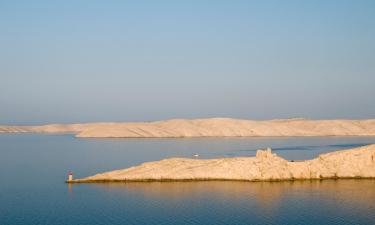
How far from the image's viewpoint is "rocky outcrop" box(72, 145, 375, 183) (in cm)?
5175

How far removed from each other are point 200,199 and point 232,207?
155 inches

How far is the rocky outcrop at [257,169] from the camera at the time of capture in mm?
51750

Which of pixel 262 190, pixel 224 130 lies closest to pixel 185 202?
pixel 262 190

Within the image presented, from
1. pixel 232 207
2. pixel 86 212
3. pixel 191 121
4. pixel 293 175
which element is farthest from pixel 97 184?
pixel 191 121

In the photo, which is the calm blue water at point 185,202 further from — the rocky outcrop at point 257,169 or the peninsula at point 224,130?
the peninsula at point 224,130

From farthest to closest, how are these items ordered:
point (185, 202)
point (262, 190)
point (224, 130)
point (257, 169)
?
point (224, 130), point (257, 169), point (262, 190), point (185, 202)

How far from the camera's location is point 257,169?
52.0m

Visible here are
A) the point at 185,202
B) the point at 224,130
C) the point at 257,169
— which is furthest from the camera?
the point at 224,130

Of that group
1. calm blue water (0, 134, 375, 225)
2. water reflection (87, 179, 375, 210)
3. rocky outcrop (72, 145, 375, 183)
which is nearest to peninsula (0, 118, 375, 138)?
rocky outcrop (72, 145, 375, 183)

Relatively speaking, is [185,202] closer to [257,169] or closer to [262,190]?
[262,190]

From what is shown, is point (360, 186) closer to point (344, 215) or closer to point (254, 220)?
point (344, 215)

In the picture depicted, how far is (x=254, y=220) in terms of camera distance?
3488 cm

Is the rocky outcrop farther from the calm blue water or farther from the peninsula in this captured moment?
the peninsula

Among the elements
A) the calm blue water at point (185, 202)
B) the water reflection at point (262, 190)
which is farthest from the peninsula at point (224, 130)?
the water reflection at point (262, 190)
